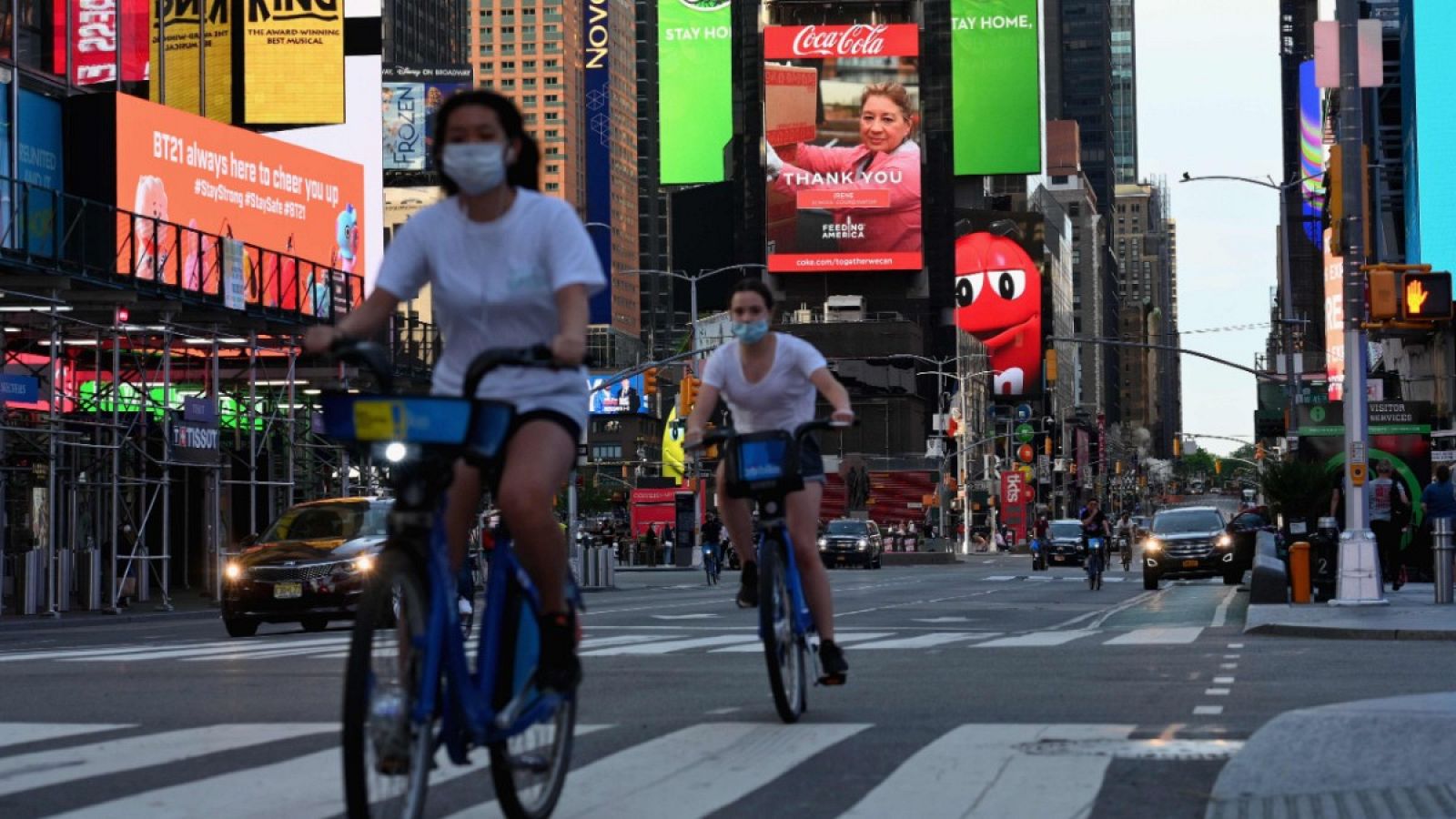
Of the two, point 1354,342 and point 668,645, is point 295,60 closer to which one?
point 1354,342

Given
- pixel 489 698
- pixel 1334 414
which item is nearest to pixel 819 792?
pixel 489 698

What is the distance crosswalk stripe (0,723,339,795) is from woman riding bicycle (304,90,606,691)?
92.8 inches

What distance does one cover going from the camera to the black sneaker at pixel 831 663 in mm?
10031

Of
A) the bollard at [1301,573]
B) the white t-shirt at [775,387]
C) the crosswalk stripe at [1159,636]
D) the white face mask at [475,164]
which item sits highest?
the white face mask at [475,164]

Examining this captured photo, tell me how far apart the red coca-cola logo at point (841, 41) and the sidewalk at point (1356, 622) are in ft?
334

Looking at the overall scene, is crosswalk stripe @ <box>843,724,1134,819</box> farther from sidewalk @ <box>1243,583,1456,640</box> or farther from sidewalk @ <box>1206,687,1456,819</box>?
sidewalk @ <box>1243,583,1456,640</box>

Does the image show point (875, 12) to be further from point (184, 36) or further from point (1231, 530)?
point (1231, 530)

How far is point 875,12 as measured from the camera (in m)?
128

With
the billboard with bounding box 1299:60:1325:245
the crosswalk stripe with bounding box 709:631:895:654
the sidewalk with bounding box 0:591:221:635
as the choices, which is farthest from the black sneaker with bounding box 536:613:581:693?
the billboard with bounding box 1299:60:1325:245

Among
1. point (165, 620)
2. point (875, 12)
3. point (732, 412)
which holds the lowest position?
point (165, 620)

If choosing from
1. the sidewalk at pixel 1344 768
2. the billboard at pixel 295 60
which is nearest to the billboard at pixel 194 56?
the billboard at pixel 295 60

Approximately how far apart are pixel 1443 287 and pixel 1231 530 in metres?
20.6

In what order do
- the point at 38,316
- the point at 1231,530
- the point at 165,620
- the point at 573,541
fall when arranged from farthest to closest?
the point at 573,541 → the point at 1231,530 → the point at 38,316 → the point at 165,620

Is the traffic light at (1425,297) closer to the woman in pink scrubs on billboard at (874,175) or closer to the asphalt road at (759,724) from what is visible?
the asphalt road at (759,724)
